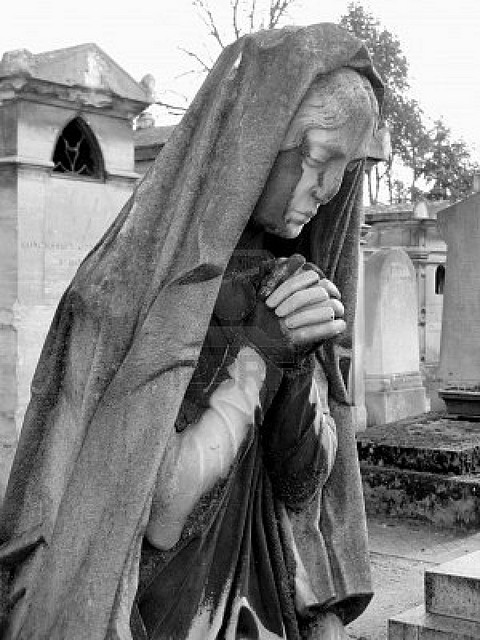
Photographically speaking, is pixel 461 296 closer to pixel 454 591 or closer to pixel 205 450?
pixel 454 591

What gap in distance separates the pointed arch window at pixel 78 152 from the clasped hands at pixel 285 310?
5.20 metres

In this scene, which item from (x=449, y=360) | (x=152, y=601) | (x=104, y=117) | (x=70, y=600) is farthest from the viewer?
(x=449, y=360)

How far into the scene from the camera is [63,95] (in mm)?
6719

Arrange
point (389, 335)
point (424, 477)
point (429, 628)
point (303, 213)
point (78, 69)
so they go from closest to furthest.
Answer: point (303, 213)
point (429, 628)
point (424, 477)
point (78, 69)
point (389, 335)

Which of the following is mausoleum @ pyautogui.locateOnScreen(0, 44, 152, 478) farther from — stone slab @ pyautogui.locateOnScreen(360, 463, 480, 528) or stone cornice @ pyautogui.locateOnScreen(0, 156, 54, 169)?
stone slab @ pyautogui.locateOnScreen(360, 463, 480, 528)

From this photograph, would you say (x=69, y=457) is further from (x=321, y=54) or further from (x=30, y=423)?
(x=321, y=54)

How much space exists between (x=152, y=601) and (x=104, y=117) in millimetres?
5716


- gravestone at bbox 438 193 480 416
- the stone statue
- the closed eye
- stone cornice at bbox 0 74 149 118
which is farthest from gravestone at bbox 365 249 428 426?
the closed eye

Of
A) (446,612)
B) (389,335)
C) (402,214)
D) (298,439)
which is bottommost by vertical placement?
(446,612)

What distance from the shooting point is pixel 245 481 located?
197 centimetres

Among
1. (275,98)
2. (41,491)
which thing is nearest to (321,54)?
(275,98)

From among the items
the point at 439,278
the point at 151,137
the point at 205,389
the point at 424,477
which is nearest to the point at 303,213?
the point at 205,389

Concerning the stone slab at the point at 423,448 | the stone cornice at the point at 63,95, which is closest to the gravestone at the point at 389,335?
the stone slab at the point at 423,448

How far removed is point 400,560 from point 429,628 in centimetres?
144
